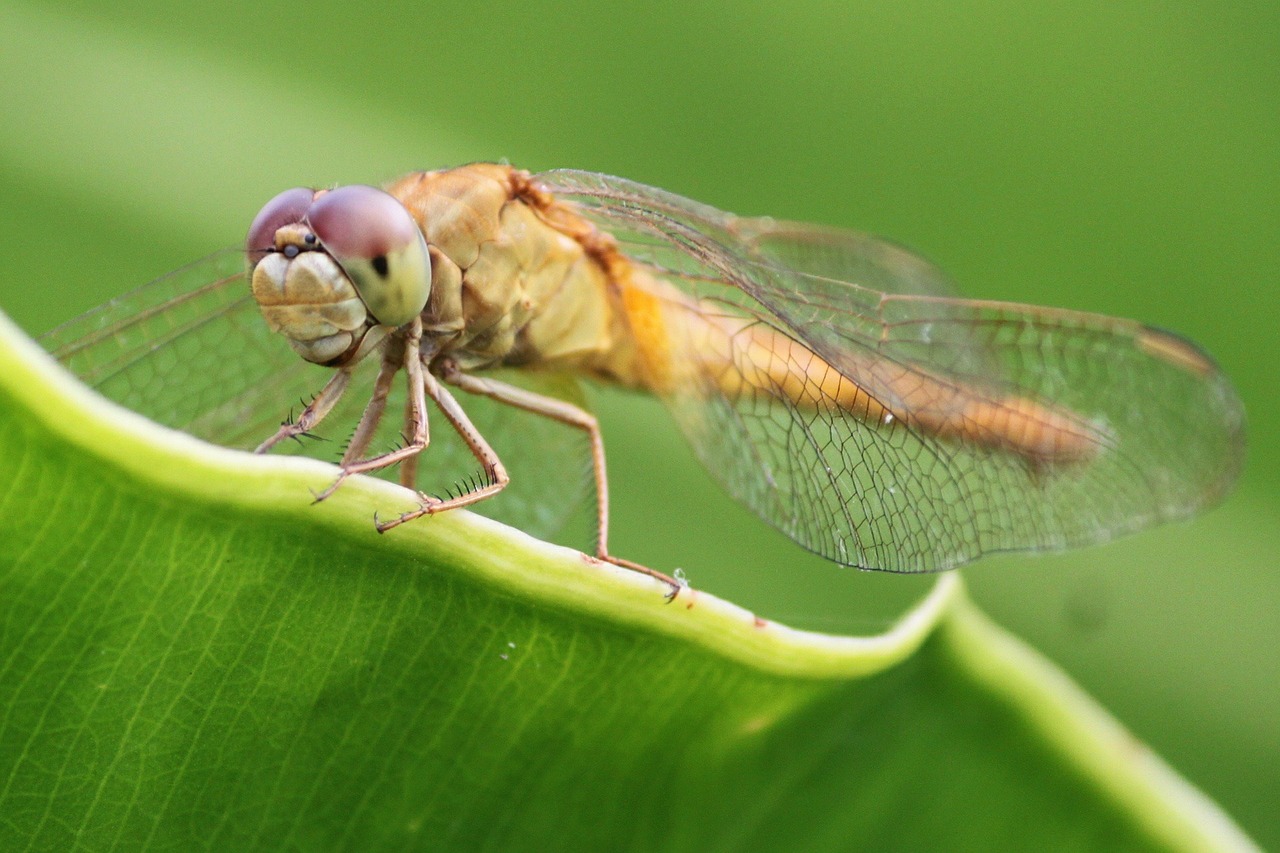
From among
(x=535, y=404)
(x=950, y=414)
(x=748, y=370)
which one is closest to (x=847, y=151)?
(x=748, y=370)

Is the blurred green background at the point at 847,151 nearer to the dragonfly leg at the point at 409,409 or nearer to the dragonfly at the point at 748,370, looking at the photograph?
the dragonfly at the point at 748,370

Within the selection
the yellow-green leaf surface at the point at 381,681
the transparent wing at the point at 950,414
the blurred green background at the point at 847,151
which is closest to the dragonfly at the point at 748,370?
the transparent wing at the point at 950,414

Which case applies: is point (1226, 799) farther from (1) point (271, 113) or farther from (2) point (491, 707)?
(1) point (271, 113)

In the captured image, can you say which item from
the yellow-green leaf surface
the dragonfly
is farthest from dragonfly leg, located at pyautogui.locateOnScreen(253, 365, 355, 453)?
the yellow-green leaf surface

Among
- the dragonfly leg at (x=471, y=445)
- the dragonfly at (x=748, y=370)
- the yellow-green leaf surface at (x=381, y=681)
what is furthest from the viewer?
the dragonfly at (x=748, y=370)

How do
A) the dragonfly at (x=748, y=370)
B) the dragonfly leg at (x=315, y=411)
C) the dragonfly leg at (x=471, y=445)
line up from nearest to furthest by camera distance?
1. the dragonfly leg at (x=471, y=445)
2. the dragonfly leg at (x=315, y=411)
3. the dragonfly at (x=748, y=370)

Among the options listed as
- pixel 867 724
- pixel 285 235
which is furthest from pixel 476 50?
pixel 867 724
